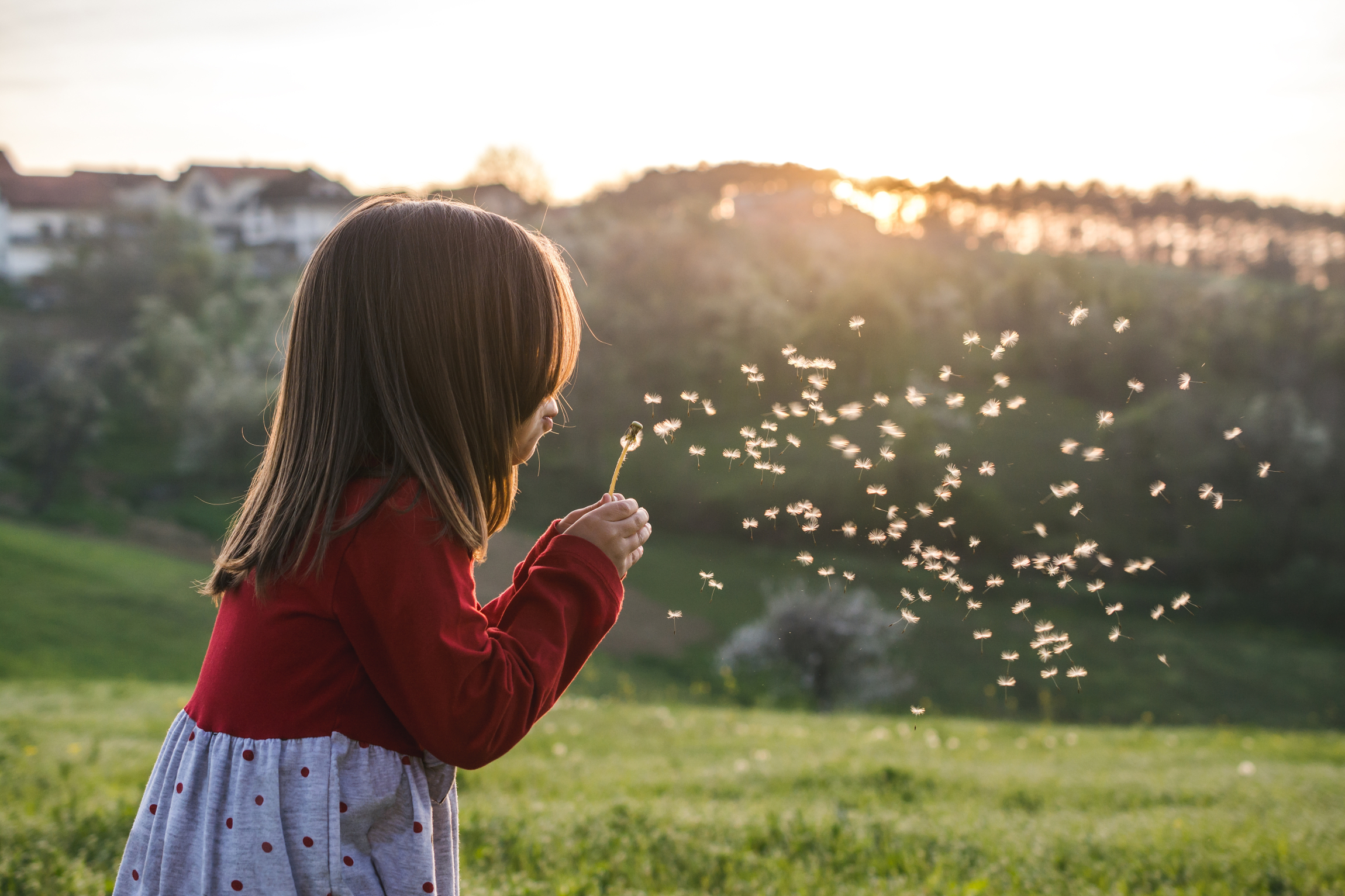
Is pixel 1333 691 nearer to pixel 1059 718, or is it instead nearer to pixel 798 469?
pixel 1059 718

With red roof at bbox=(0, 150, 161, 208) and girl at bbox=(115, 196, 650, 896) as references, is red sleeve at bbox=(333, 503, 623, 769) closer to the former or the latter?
girl at bbox=(115, 196, 650, 896)

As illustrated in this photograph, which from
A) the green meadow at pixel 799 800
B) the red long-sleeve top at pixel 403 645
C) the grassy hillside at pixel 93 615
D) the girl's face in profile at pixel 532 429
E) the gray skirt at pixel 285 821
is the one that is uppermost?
the girl's face in profile at pixel 532 429

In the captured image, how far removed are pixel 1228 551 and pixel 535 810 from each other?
753 inches

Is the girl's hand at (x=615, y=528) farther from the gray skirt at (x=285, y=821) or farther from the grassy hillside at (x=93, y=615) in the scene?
the grassy hillside at (x=93, y=615)

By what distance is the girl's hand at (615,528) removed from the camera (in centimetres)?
199

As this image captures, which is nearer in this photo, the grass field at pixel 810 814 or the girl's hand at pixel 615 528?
the girl's hand at pixel 615 528

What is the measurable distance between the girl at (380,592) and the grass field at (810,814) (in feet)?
7.95

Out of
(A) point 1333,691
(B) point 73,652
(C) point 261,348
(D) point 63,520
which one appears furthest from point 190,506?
(A) point 1333,691

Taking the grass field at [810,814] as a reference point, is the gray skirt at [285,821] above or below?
above

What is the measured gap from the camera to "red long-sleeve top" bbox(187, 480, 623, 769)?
167cm

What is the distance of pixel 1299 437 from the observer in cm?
2333

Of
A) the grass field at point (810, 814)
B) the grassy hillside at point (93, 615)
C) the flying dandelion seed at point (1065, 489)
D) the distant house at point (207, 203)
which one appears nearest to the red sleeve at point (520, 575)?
the flying dandelion seed at point (1065, 489)

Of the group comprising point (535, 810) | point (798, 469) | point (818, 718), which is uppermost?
point (798, 469)

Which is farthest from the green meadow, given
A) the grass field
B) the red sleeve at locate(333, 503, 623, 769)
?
the red sleeve at locate(333, 503, 623, 769)
